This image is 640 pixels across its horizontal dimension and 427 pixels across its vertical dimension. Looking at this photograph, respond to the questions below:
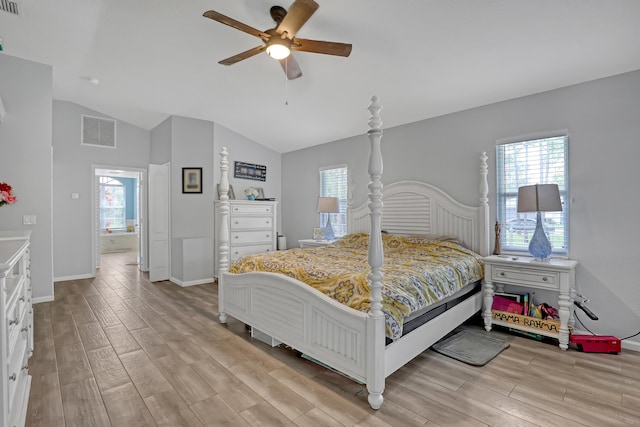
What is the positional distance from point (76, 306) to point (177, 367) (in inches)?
94.9

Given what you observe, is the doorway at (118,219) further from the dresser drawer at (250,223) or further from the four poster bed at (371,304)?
the four poster bed at (371,304)

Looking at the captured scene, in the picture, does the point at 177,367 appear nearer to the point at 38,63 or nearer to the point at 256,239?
the point at 256,239

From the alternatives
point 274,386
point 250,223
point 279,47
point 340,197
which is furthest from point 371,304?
point 250,223

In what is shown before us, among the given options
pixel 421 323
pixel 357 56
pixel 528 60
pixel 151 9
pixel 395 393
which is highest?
pixel 151 9

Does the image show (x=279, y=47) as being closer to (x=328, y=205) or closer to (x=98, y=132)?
(x=328, y=205)

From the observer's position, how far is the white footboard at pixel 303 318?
200 centimetres

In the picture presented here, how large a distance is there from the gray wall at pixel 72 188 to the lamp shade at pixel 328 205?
3.80 metres

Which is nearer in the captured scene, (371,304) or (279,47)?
(371,304)

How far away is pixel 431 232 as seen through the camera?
396 cm

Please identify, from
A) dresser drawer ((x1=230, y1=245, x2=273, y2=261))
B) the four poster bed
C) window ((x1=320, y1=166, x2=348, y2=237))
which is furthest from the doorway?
the four poster bed

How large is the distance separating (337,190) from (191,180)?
7.99 ft

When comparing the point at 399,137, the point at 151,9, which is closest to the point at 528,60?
the point at 399,137

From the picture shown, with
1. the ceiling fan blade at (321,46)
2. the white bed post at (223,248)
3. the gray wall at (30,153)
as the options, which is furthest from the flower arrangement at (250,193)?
the ceiling fan blade at (321,46)

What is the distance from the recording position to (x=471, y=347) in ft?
8.95
